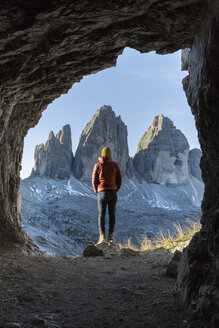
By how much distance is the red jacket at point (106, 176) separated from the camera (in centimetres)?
705

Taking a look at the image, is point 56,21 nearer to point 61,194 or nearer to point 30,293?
point 30,293

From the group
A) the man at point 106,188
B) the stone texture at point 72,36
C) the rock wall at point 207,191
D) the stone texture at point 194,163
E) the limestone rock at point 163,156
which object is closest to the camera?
the rock wall at point 207,191

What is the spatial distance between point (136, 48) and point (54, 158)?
8209cm

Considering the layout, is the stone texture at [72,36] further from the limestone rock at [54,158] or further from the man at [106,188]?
the limestone rock at [54,158]

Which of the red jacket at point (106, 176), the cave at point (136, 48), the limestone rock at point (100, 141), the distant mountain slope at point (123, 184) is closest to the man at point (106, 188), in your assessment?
the red jacket at point (106, 176)

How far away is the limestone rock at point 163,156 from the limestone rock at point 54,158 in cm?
2645

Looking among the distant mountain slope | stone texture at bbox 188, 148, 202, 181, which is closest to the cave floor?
the distant mountain slope

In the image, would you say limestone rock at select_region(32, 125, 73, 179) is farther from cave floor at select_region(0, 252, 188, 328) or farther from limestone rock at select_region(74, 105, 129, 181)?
cave floor at select_region(0, 252, 188, 328)

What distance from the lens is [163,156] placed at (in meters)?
97.6

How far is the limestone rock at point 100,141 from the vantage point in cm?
8644

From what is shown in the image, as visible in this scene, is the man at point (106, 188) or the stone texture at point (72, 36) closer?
the stone texture at point (72, 36)

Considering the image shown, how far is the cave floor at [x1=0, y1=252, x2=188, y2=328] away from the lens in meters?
2.06

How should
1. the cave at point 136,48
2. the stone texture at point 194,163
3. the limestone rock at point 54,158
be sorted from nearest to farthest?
the cave at point 136,48 → the limestone rock at point 54,158 → the stone texture at point 194,163

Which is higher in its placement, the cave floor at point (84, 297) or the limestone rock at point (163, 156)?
the limestone rock at point (163, 156)
